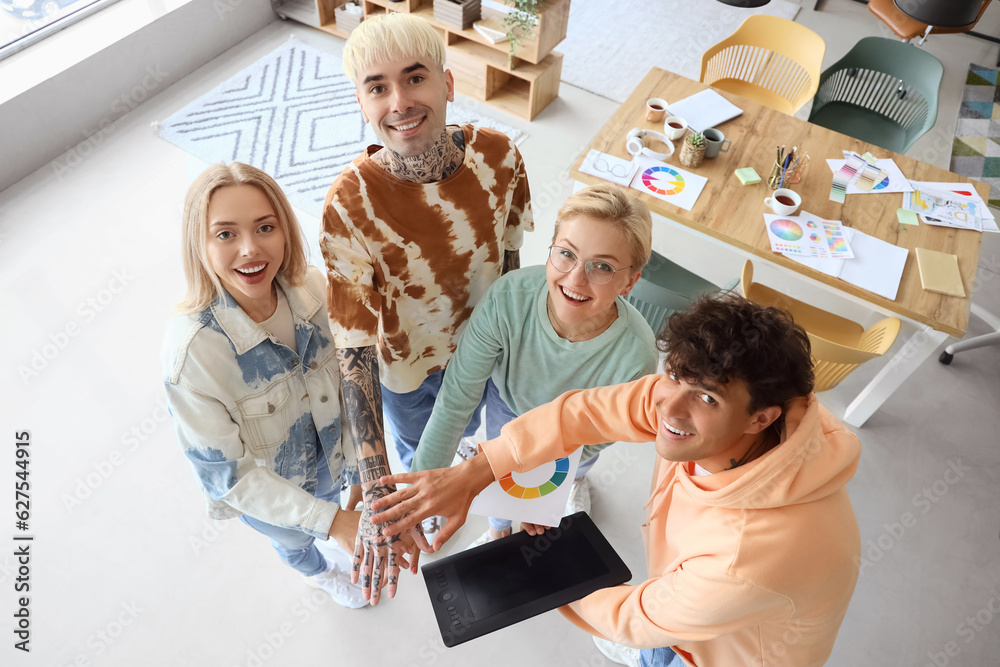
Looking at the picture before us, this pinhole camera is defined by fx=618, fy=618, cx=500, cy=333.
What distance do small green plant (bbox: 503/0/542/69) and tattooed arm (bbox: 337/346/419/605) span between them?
3122mm

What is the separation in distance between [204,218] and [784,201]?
8.22 ft

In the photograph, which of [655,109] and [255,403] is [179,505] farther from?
[655,109]

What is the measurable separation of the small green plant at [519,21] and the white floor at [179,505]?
114cm

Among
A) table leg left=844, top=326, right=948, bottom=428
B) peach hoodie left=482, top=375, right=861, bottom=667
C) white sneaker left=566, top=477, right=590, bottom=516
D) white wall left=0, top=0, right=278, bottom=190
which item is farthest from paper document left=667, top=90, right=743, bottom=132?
white wall left=0, top=0, right=278, bottom=190

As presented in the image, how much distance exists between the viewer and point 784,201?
2.88 m

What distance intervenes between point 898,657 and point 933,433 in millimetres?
Answer: 1171

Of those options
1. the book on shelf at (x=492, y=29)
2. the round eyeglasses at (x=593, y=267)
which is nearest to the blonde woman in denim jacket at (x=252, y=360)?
the round eyeglasses at (x=593, y=267)

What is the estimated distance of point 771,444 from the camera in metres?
1.35

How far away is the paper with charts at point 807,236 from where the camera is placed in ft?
8.96

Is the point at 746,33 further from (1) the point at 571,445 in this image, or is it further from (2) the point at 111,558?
(2) the point at 111,558

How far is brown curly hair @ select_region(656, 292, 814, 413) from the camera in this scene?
1.19 meters

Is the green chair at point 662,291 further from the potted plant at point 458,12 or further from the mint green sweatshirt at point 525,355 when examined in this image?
the potted plant at point 458,12

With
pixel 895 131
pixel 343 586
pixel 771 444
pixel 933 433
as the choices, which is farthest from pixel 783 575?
pixel 895 131

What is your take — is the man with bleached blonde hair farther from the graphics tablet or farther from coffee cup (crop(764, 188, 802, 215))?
coffee cup (crop(764, 188, 802, 215))
